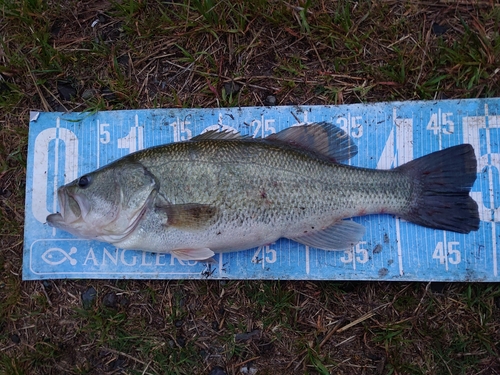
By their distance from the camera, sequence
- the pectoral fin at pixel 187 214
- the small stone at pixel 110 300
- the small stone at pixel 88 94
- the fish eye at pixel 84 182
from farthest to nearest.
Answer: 1. the small stone at pixel 88 94
2. the small stone at pixel 110 300
3. the fish eye at pixel 84 182
4. the pectoral fin at pixel 187 214

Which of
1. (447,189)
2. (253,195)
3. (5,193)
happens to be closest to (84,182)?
(5,193)

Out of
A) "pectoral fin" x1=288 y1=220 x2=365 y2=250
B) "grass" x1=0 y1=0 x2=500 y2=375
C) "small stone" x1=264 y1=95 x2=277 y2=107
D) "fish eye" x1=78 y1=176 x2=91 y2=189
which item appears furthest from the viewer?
"small stone" x1=264 y1=95 x2=277 y2=107

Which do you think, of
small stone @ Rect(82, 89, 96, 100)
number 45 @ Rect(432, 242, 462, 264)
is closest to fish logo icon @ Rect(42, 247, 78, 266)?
small stone @ Rect(82, 89, 96, 100)

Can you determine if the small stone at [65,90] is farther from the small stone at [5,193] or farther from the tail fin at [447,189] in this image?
the tail fin at [447,189]

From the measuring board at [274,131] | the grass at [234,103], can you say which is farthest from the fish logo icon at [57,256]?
the grass at [234,103]

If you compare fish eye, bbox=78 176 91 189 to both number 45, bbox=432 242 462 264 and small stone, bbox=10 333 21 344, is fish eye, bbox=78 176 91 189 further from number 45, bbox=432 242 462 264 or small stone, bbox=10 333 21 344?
number 45, bbox=432 242 462 264

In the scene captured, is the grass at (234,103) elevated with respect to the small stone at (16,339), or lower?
elevated

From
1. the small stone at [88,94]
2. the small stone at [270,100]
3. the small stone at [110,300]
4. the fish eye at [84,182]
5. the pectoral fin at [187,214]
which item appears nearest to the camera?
the pectoral fin at [187,214]
